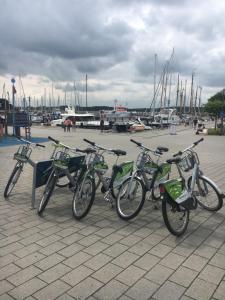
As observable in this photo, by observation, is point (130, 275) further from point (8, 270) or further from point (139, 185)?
point (139, 185)

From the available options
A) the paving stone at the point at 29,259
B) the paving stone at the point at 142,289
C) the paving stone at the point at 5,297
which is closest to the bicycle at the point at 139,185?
the paving stone at the point at 29,259

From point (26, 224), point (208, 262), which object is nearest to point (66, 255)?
point (26, 224)

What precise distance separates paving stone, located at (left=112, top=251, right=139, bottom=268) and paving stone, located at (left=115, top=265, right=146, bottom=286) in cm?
9

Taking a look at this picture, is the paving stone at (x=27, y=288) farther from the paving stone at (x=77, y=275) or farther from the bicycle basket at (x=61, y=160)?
the bicycle basket at (x=61, y=160)

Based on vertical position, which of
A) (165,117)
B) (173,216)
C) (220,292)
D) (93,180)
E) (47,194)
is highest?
(93,180)

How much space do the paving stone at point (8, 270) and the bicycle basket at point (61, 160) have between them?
6.68 ft

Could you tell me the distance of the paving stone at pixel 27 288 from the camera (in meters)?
2.92

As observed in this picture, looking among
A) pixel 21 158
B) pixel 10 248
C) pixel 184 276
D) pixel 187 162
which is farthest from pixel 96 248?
pixel 21 158

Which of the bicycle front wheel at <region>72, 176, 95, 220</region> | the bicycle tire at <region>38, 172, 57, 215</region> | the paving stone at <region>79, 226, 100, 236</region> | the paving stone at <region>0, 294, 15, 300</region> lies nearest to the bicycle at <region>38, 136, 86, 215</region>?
the bicycle tire at <region>38, 172, 57, 215</region>

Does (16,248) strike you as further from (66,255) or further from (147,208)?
(147,208)

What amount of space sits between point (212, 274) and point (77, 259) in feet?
4.60

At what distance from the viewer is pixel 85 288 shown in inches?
120

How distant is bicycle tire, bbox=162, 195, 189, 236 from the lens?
13.7 feet

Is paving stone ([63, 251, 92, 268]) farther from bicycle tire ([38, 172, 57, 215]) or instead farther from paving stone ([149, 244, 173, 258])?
bicycle tire ([38, 172, 57, 215])
